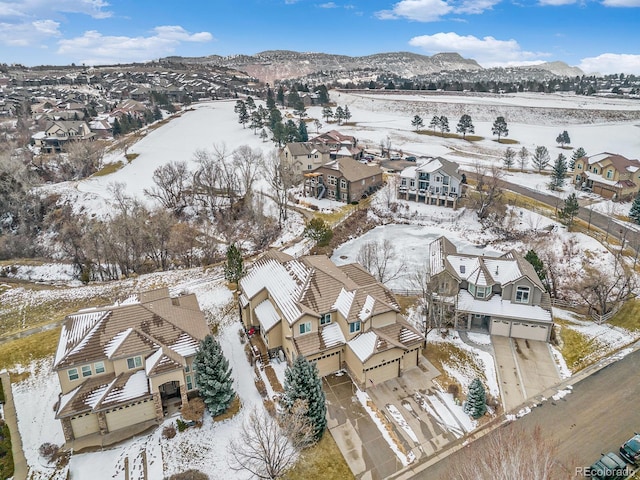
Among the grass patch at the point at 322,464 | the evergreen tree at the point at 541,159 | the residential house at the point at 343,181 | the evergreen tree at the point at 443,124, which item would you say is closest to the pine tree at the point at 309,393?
the grass patch at the point at 322,464

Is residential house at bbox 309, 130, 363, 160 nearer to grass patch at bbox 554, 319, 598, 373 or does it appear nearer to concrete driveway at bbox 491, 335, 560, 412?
concrete driveway at bbox 491, 335, 560, 412

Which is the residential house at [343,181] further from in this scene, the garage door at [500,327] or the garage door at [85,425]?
the garage door at [85,425]

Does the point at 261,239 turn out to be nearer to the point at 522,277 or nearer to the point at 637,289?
the point at 522,277

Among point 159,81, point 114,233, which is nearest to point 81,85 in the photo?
point 159,81

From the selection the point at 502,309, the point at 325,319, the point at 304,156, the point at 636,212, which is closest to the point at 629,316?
the point at 502,309

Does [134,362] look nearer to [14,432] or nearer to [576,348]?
[14,432]

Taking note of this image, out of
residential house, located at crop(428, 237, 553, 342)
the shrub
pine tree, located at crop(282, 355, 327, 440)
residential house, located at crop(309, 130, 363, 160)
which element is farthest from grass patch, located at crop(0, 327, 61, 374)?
residential house, located at crop(309, 130, 363, 160)
